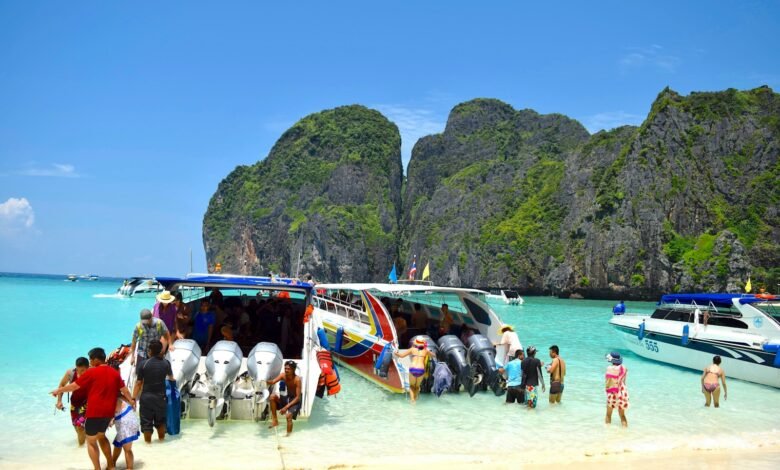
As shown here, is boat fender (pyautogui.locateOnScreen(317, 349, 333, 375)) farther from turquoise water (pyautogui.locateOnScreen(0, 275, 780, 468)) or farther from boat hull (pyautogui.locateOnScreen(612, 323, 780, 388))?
boat hull (pyautogui.locateOnScreen(612, 323, 780, 388))

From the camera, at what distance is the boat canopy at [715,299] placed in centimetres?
1452

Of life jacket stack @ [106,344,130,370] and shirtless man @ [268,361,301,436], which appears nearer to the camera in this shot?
shirtless man @ [268,361,301,436]

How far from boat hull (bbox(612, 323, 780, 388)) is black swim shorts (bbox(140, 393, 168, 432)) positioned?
12.3 metres

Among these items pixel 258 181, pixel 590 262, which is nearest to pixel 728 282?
pixel 590 262

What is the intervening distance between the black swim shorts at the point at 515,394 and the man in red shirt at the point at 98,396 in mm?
6820

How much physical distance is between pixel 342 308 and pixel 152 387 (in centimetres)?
787

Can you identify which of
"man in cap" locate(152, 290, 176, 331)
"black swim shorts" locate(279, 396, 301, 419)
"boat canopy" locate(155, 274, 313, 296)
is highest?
"boat canopy" locate(155, 274, 313, 296)

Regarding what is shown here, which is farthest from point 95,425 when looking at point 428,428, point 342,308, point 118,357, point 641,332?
point 641,332

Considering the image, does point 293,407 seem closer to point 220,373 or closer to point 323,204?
point 220,373

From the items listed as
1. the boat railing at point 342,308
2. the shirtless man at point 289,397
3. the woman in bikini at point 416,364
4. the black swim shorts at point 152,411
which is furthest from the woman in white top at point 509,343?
the black swim shorts at point 152,411

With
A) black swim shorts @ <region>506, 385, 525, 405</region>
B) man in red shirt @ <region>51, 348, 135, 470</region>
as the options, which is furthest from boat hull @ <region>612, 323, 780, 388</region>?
man in red shirt @ <region>51, 348, 135, 470</region>

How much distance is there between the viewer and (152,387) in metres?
7.58

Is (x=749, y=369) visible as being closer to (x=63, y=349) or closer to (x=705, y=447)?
(x=705, y=447)

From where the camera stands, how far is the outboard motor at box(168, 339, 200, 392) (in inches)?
339
